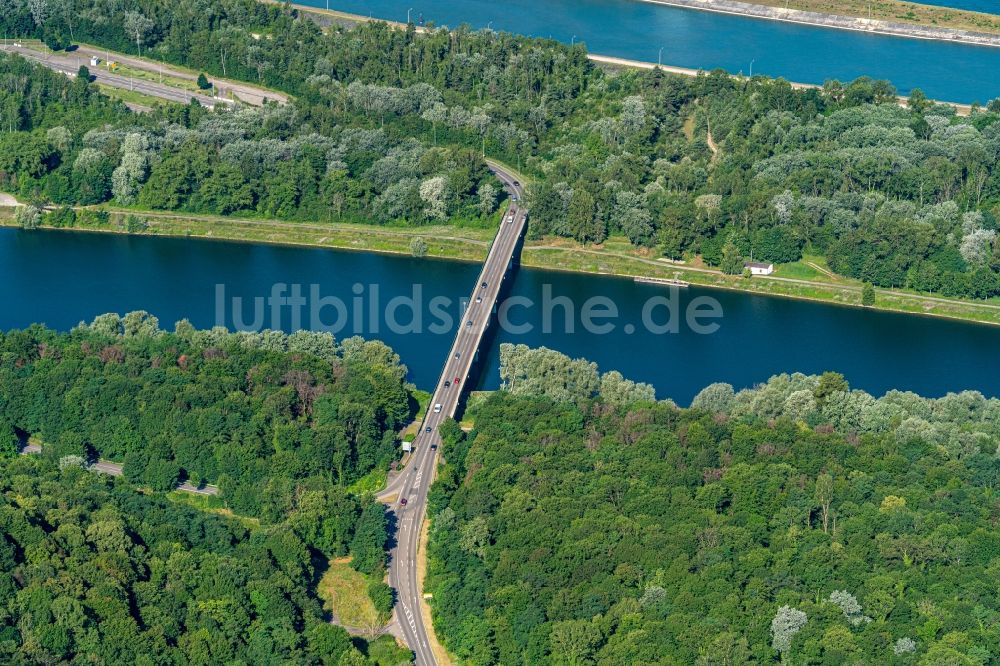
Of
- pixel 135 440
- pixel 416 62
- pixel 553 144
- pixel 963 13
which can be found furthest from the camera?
pixel 963 13

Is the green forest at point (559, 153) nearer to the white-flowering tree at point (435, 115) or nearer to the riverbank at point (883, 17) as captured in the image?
the white-flowering tree at point (435, 115)

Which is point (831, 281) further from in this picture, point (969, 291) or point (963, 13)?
point (963, 13)

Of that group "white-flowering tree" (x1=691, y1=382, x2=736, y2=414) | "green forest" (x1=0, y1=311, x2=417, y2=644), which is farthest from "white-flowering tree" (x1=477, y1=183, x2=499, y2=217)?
"white-flowering tree" (x1=691, y1=382, x2=736, y2=414)

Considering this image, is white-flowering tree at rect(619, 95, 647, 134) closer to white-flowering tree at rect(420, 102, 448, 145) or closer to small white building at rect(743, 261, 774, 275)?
white-flowering tree at rect(420, 102, 448, 145)

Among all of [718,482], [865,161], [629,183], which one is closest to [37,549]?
[718,482]

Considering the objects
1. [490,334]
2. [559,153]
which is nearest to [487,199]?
[559,153]

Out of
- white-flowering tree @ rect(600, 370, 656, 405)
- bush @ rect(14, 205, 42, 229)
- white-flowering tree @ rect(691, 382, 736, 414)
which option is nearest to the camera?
white-flowering tree @ rect(691, 382, 736, 414)

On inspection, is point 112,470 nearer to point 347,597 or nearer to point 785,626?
point 347,597
